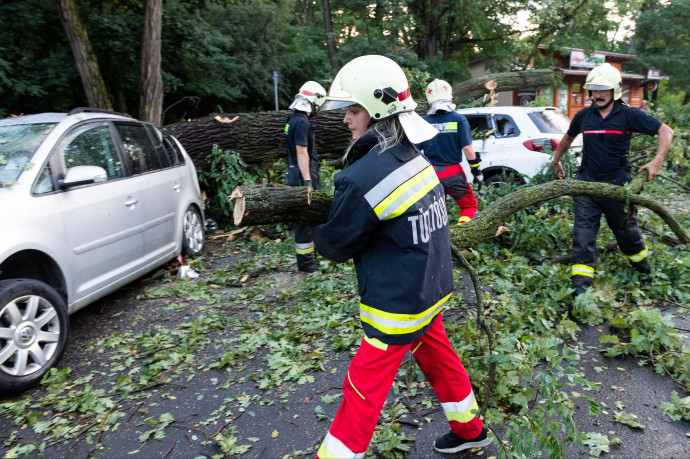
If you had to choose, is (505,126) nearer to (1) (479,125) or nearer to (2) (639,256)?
(1) (479,125)

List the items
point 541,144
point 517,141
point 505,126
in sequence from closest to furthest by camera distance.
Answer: point 541,144 → point 517,141 → point 505,126

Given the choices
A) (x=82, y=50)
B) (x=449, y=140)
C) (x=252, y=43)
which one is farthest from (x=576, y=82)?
(x=82, y=50)

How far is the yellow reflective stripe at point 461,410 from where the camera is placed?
252 cm

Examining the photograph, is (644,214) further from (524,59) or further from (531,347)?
(524,59)

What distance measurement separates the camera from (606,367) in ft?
11.7

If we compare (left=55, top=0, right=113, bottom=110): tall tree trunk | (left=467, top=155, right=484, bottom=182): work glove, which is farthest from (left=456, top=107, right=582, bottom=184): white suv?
(left=55, top=0, right=113, bottom=110): tall tree trunk

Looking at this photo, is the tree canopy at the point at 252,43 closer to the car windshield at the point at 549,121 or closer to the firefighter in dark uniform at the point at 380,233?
the car windshield at the point at 549,121

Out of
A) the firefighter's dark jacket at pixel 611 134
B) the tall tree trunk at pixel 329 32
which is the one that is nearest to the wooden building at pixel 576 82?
the tall tree trunk at pixel 329 32

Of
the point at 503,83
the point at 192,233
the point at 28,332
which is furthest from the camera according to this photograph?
the point at 503,83

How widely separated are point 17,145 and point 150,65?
19.1ft

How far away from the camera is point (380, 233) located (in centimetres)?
215

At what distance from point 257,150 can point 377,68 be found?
6.42 meters

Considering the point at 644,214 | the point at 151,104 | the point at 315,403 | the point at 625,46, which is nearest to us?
the point at 315,403

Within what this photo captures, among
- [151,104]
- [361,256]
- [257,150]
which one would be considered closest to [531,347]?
[361,256]
